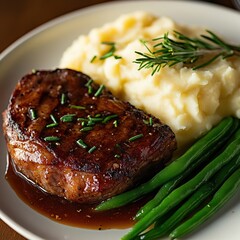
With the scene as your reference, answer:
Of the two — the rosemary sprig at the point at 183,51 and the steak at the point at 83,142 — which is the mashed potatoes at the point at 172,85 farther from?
the steak at the point at 83,142

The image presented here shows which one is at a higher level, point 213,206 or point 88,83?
point 88,83

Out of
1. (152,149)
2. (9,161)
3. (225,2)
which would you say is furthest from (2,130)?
(225,2)

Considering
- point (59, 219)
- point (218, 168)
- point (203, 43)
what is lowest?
point (59, 219)

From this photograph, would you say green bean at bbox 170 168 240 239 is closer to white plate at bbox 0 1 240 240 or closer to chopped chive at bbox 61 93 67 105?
white plate at bbox 0 1 240 240

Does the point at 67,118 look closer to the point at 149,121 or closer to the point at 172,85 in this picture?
the point at 149,121

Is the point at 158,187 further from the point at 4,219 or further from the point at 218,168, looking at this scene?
the point at 4,219

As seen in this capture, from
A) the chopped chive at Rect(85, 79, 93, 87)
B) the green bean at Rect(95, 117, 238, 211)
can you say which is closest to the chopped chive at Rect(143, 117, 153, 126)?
the green bean at Rect(95, 117, 238, 211)

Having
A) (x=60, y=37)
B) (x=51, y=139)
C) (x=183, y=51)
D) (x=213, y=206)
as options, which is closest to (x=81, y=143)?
(x=51, y=139)
